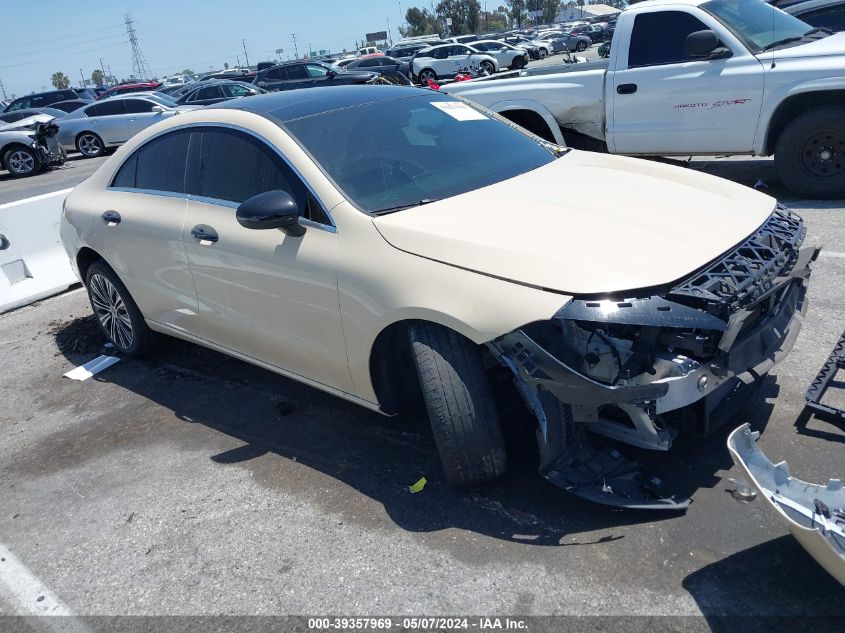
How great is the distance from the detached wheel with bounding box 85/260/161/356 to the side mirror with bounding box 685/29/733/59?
217 inches

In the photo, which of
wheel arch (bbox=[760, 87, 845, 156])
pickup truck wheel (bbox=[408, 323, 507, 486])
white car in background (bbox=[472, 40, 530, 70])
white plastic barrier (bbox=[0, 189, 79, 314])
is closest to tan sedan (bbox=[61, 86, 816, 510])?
pickup truck wheel (bbox=[408, 323, 507, 486])

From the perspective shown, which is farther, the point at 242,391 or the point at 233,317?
the point at 242,391

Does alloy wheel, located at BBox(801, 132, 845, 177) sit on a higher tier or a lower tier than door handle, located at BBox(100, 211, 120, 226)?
lower

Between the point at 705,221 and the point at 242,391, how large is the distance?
9.81ft

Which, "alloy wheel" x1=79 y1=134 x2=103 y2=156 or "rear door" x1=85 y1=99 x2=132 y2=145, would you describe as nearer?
"rear door" x1=85 y1=99 x2=132 y2=145

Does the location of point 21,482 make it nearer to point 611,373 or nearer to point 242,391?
point 242,391

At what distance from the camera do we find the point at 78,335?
604 centimetres

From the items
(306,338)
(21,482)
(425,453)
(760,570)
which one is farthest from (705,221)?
(21,482)

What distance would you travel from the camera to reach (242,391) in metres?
4.63

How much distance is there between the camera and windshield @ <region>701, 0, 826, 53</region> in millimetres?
6918

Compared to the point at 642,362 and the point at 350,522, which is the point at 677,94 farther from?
the point at 350,522

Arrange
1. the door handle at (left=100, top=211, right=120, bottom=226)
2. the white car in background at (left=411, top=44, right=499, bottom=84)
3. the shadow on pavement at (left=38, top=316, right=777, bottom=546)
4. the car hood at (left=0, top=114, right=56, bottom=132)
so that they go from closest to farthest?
1. the shadow on pavement at (left=38, top=316, right=777, bottom=546)
2. the door handle at (left=100, top=211, right=120, bottom=226)
3. the car hood at (left=0, top=114, right=56, bottom=132)
4. the white car in background at (left=411, top=44, right=499, bottom=84)

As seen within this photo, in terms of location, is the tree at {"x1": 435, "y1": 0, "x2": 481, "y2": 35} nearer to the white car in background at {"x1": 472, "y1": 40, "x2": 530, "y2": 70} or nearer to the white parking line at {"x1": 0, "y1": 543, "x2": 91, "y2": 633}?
the white car in background at {"x1": 472, "y1": 40, "x2": 530, "y2": 70}

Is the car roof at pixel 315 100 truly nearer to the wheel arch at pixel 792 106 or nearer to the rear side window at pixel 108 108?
the wheel arch at pixel 792 106
